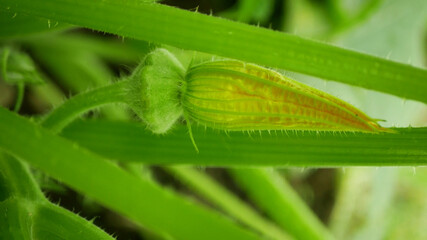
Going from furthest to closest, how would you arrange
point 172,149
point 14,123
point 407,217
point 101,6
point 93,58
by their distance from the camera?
point 407,217
point 93,58
point 172,149
point 14,123
point 101,6

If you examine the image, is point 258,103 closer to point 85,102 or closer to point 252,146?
point 252,146

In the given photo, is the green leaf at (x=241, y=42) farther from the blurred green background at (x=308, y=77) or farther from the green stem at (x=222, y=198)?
the green stem at (x=222, y=198)

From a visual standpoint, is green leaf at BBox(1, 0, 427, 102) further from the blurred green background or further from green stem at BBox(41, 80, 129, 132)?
the blurred green background

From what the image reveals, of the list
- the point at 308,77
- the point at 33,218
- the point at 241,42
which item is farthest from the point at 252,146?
the point at 308,77

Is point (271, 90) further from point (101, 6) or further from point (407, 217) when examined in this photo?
point (407, 217)

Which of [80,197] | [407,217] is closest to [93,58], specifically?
[80,197]

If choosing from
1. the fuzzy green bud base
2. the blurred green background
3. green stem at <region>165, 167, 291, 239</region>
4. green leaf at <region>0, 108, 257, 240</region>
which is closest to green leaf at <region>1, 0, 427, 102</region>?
the fuzzy green bud base
